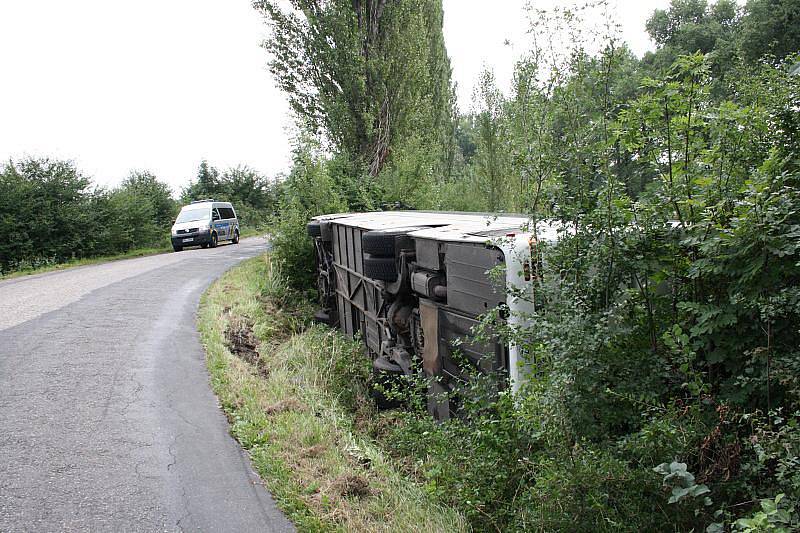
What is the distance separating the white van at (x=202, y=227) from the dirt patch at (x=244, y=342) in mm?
16338

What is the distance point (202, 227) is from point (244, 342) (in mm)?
17658

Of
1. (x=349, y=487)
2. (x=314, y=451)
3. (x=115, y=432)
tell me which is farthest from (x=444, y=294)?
(x=115, y=432)

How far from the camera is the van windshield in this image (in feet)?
86.3

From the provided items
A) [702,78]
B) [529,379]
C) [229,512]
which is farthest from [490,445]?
[702,78]

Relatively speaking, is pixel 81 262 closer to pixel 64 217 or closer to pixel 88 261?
pixel 88 261

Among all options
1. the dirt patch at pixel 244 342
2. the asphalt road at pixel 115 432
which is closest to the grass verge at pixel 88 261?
the dirt patch at pixel 244 342

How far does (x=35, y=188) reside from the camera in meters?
22.7

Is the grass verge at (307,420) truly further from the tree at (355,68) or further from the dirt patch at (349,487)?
the tree at (355,68)

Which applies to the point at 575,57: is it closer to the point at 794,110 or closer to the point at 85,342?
the point at 794,110

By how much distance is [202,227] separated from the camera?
84.6 ft

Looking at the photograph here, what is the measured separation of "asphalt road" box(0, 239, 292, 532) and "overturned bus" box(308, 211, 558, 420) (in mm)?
1655

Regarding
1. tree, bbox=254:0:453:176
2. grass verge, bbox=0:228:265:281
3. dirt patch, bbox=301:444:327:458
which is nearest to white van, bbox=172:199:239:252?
grass verge, bbox=0:228:265:281

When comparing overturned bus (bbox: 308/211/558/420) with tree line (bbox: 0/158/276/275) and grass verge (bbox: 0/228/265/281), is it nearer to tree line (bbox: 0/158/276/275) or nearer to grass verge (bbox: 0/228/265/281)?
grass verge (bbox: 0/228/265/281)

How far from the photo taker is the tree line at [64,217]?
21844mm
